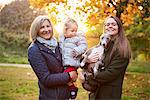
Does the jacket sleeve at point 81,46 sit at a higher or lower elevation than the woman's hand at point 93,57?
higher

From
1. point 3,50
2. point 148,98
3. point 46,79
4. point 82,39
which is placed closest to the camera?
point 46,79

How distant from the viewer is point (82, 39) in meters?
3.68

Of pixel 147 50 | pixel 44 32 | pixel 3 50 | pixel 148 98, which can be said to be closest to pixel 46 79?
pixel 44 32

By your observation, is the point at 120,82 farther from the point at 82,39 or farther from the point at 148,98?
the point at 148,98

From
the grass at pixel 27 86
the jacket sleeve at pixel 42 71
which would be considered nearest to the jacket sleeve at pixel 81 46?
the jacket sleeve at pixel 42 71

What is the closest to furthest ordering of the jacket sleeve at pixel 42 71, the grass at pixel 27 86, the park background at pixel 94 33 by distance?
the jacket sleeve at pixel 42 71 < the grass at pixel 27 86 < the park background at pixel 94 33

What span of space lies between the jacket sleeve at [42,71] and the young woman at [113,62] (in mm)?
453

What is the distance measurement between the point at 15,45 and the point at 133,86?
941 centimetres

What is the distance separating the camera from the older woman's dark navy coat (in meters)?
3.34

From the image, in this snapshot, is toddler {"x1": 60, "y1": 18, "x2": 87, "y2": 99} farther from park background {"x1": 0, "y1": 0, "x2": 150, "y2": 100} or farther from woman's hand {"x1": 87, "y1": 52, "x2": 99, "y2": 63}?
park background {"x1": 0, "y1": 0, "x2": 150, "y2": 100}

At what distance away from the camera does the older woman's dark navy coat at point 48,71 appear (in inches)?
132

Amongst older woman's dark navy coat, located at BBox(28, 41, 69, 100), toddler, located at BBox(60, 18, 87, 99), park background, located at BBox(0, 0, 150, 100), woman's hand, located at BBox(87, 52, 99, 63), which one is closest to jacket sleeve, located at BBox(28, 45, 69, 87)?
older woman's dark navy coat, located at BBox(28, 41, 69, 100)

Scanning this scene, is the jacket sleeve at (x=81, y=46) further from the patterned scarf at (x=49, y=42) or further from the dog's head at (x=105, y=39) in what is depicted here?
the patterned scarf at (x=49, y=42)

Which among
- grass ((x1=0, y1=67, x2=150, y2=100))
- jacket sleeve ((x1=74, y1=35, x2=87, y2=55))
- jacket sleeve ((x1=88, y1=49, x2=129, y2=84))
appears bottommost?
grass ((x1=0, y1=67, x2=150, y2=100))
